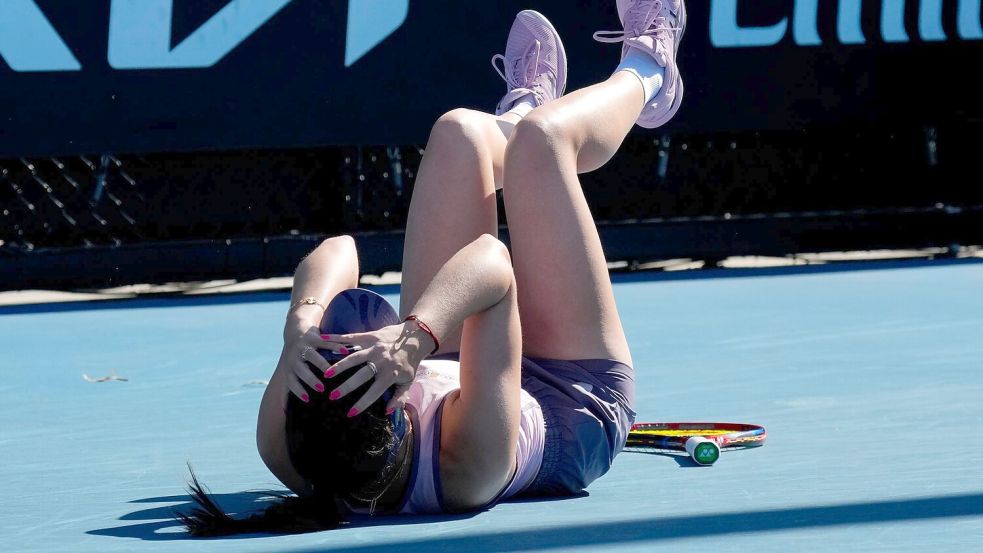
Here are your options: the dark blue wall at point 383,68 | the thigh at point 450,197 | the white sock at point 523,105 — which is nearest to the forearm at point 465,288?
the thigh at point 450,197

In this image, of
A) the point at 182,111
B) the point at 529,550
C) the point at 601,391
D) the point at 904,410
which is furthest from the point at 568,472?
the point at 182,111

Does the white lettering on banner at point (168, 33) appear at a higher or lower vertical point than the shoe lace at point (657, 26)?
higher

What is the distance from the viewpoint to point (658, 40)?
4.06 meters

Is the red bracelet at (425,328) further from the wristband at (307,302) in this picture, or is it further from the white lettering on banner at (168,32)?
the white lettering on banner at (168,32)

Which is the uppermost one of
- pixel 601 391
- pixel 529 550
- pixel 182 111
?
pixel 182 111

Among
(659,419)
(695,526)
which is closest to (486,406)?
(695,526)

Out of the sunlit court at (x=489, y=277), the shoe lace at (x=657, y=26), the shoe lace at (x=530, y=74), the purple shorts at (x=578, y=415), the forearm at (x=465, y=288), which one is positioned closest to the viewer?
the forearm at (x=465, y=288)

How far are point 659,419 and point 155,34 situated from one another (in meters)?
4.07

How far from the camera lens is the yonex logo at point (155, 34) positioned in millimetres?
7020

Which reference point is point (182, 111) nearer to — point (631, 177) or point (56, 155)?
point (56, 155)

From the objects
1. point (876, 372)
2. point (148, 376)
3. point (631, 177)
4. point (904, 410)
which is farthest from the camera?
point (631, 177)

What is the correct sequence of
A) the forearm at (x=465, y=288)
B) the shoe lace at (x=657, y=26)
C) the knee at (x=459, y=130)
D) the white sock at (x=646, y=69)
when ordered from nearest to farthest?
1. the forearm at (x=465, y=288)
2. the knee at (x=459, y=130)
3. the white sock at (x=646, y=69)
4. the shoe lace at (x=657, y=26)

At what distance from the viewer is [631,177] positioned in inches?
317

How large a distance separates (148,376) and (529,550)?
8.83ft
